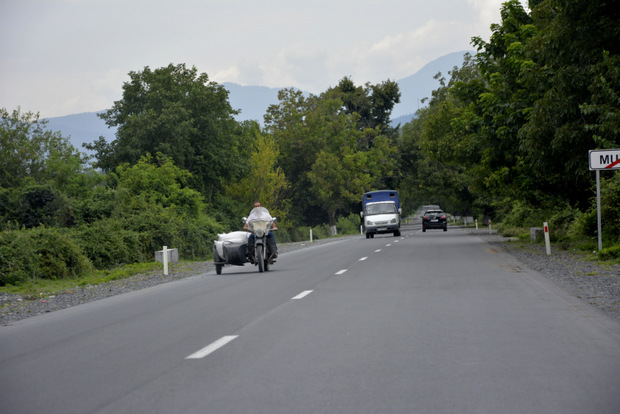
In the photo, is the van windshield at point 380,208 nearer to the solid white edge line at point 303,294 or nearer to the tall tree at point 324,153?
the tall tree at point 324,153

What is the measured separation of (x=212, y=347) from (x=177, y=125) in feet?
148

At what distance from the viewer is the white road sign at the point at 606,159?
19.8 metres

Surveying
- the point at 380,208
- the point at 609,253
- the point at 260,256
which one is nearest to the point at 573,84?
the point at 609,253

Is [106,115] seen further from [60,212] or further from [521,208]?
[521,208]

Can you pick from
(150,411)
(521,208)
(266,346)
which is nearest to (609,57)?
(266,346)

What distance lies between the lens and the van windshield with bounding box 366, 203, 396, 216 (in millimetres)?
46438

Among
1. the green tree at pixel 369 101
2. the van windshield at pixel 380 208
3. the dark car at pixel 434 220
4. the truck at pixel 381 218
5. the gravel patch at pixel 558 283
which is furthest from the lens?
the green tree at pixel 369 101

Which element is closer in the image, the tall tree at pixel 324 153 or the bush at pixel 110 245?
the bush at pixel 110 245

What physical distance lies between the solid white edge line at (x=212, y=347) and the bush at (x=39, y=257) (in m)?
15.5

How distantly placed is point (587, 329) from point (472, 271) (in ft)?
28.9

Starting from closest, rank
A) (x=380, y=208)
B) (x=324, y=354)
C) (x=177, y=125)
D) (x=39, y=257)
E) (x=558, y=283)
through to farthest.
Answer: (x=324, y=354) < (x=558, y=283) < (x=39, y=257) < (x=380, y=208) < (x=177, y=125)

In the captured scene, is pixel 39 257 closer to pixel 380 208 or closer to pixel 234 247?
pixel 234 247

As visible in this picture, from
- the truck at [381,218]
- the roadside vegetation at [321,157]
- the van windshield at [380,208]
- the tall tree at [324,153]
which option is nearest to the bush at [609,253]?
the roadside vegetation at [321,157]

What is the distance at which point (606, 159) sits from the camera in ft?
65.2
